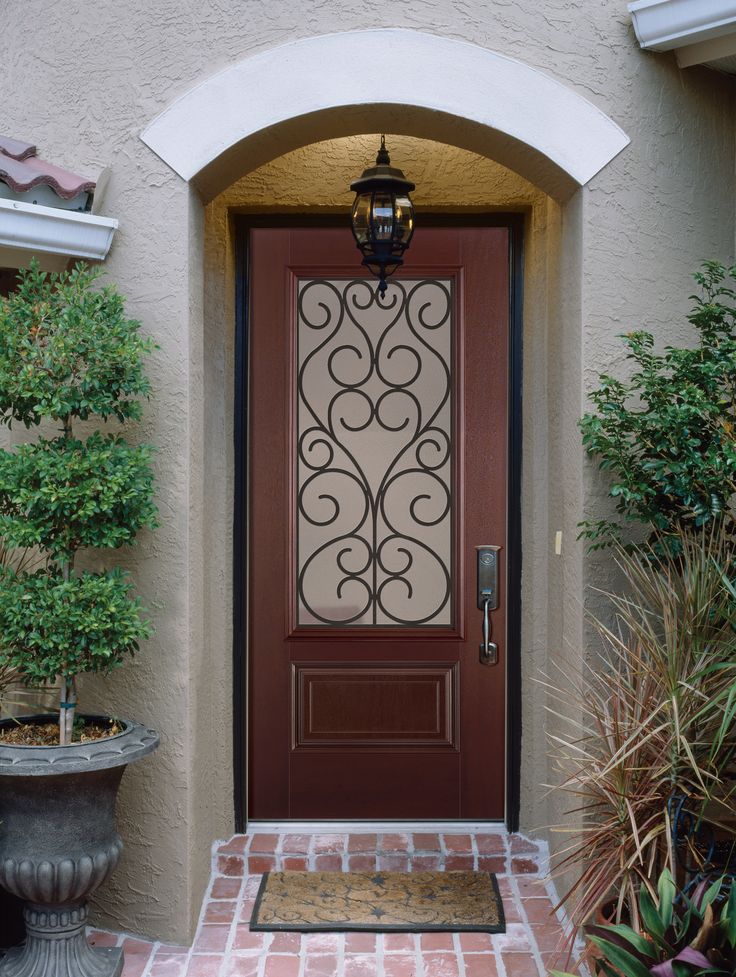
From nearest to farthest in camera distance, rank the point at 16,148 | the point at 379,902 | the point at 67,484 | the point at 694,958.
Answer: the point at 694,958 → the point at 67,484 → the point at 16,148 → the point at 379,902

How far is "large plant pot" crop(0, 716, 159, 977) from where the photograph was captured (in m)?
2.95

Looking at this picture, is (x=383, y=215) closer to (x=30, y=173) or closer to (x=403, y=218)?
(x=403, y=218)

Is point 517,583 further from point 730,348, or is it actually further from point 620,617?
point 730,348

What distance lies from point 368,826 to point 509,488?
1.64 meters

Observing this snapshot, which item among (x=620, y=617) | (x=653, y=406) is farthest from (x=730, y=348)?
(x=620, y=617)

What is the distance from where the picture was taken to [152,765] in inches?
137

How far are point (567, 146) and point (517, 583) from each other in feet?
6.14

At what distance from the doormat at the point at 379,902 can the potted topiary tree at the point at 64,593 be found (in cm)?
80

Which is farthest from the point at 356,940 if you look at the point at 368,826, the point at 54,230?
the point at 54,230

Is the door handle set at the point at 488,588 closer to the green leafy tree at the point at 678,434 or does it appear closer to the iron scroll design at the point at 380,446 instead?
the iron scroll design at the point at 380,446

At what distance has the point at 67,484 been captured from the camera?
2939 millimetres

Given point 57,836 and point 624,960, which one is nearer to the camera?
point 624,960

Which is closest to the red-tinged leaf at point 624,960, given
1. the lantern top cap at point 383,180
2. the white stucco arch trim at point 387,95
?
the white stucco arch trim at point 387,95

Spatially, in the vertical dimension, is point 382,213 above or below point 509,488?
above
